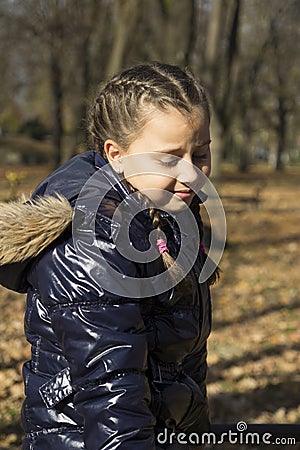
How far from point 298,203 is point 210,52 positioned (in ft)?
25.9

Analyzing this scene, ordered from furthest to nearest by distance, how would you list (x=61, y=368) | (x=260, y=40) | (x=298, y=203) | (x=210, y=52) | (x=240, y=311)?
(x=260, y=40), (x=298, y=203), (x=210, y=52), (x=240, y=311), (x=61, y=368)

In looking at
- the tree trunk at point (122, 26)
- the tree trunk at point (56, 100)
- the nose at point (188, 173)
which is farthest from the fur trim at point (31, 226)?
the tree trunk at point (56, 100)

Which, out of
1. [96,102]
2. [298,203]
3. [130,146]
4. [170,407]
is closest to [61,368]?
[170,407]

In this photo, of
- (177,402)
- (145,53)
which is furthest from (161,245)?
(145,53)

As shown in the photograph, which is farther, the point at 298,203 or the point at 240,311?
the point at 298,203

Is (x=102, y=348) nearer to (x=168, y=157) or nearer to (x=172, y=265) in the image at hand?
(x=172, y=265)

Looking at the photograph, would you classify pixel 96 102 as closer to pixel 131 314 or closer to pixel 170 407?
pixel 131 314

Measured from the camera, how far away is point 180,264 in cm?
179

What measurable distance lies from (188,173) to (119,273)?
0.32 meters

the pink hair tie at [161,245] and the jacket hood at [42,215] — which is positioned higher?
the jacket hood at [42,215]

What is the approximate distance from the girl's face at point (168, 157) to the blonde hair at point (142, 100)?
0.02 metres

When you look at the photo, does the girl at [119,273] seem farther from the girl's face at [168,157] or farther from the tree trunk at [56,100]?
the tree trunk at [56,100]

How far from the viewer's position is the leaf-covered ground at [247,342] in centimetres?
467

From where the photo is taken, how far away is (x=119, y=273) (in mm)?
1614
